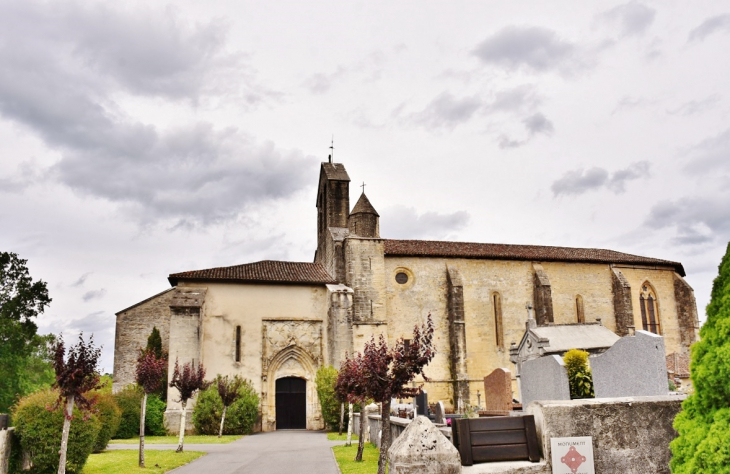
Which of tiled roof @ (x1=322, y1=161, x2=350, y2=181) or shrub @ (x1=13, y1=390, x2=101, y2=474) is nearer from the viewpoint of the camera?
shrub @ (x1=13, y1=390, x2=101, y2=474)

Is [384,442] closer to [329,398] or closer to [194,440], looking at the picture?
[194,440]

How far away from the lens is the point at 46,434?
11.8 metres

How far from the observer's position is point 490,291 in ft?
110

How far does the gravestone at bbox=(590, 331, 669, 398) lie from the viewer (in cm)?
1169

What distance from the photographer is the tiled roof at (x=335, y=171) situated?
3412 centimetres

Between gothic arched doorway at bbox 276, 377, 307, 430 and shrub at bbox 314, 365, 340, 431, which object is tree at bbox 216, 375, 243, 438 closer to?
gothic arched doorway at bbox 276, 377, 307, 430

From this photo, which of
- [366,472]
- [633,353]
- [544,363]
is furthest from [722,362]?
[544,363]

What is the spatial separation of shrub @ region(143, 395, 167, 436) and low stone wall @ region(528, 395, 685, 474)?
23001 mm

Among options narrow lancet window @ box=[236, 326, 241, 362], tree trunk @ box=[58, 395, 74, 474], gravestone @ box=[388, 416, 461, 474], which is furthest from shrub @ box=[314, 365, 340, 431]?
gravestone @ box=[388, 416, 461, 474]

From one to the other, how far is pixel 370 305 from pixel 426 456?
2468 cm

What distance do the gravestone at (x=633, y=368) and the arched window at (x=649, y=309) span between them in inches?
1008

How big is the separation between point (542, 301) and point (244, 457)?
850 inches

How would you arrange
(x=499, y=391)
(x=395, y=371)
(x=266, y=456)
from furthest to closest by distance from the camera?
(x=499, y=391) → (x=266, y=456) → (x=395, y=371)

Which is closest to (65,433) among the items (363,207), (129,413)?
(129,413)
